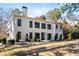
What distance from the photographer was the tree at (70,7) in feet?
32.2

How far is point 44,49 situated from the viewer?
9891mm

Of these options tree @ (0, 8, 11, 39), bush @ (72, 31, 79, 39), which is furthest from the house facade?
bush @ (72, 31, 79, 39)

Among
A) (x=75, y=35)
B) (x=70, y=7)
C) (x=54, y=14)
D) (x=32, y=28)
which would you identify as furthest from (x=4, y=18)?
(x=75, y=35)

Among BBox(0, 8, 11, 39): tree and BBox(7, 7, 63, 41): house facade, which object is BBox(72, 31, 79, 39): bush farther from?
BBox(0, 8, 11, 39): tree

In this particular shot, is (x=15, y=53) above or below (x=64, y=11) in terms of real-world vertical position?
below

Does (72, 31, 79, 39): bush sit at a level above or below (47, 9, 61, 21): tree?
below

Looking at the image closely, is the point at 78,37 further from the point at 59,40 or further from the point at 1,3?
the point at 1,3

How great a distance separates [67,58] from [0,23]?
4.28ft

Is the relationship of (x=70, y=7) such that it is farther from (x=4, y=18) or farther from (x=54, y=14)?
(x=4, y=18)

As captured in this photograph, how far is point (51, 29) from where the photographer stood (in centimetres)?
996

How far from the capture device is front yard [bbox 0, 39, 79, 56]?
32.3 ft

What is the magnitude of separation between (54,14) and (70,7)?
0.99 feet

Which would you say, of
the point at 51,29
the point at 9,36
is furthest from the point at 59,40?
the point at 9,36

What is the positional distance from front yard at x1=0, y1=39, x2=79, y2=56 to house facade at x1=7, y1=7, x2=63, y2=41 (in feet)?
0.37
